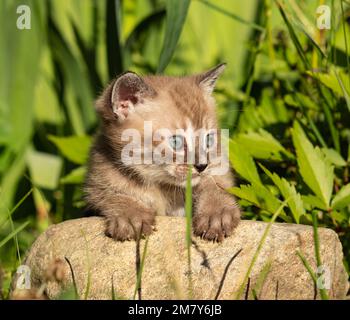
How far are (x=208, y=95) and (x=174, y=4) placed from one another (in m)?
0.39

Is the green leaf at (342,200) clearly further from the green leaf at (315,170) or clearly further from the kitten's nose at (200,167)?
the kitten's nose at (200,167)

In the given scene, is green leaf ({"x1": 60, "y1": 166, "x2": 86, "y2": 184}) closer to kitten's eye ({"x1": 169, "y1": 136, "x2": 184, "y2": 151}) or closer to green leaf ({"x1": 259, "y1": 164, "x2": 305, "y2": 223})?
kitten's eye ({"x1": 169, "y1": 136, "x2": 184, "y2": 151})

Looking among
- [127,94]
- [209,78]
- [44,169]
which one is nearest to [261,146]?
[209,78]

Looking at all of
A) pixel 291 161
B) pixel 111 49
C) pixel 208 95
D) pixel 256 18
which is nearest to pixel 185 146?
pixel 208 95

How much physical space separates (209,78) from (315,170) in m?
0.58

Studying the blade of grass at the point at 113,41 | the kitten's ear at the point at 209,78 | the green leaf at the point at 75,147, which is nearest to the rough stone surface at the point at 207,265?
the kitten's ear at the point at 209,78

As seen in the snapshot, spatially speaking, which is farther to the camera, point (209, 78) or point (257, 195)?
point (209, 78)

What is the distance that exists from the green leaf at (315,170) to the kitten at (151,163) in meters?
0.28

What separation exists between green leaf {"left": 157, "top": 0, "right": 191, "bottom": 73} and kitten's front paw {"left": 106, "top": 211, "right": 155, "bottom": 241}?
696 millimetres

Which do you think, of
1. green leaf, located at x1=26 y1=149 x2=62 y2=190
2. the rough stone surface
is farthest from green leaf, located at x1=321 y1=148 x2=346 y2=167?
green leaf, located at x1=26 y1=149 x2=62 y2=190

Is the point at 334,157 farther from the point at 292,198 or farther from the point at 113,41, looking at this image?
the point at 113,41

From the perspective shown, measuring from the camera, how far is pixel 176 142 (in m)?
2.40

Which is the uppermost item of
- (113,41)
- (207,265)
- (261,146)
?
(113,41)

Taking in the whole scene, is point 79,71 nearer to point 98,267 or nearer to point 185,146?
point 185,146
